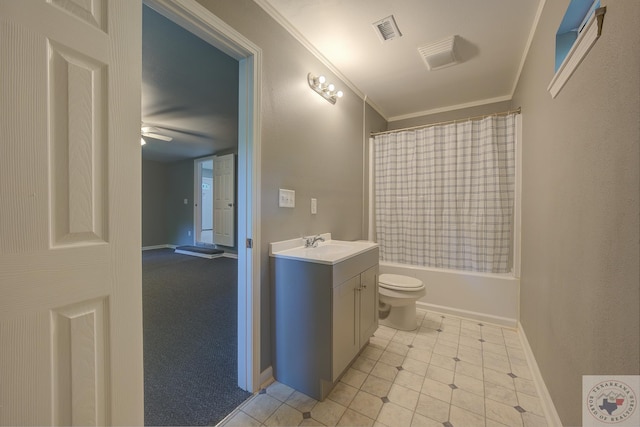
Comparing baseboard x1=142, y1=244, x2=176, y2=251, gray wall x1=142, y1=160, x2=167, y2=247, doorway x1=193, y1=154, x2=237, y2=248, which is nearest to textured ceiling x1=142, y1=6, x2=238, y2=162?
doorway x1=193, y1=154, x2=237, y2=248

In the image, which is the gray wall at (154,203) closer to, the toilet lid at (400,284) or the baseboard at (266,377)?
the baseboard at (266,377)

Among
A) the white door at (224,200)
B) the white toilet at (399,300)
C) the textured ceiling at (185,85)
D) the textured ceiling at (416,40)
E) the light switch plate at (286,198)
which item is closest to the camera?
the textured ceiling at (416,40)

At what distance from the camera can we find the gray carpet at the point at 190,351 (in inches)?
53.1

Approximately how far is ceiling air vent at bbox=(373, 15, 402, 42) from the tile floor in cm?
241

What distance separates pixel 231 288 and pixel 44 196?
292 centimetres

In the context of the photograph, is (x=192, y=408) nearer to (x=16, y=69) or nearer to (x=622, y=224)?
(x=16, y=69)

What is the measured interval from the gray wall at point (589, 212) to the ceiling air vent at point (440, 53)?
55 cm

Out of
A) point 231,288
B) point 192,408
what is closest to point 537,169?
point 192,408

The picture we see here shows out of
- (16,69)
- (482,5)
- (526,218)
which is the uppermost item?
(482,5)

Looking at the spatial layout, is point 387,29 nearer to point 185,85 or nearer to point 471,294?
point 185,85

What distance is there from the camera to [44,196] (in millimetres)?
643

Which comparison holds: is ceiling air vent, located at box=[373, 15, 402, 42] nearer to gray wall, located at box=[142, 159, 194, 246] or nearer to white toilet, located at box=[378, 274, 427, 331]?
white toilet, located at box=[378, 274, 427, 331]

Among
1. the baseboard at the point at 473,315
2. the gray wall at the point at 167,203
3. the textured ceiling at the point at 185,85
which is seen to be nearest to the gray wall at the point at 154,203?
the gray wall at the point at 167,203

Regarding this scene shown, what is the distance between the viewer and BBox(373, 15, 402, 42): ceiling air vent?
5.54ft
